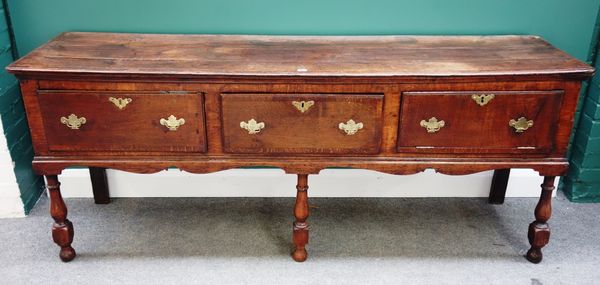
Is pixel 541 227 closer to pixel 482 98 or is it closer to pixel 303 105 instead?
pixel 482 98

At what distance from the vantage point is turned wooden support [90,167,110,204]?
2.56 meters

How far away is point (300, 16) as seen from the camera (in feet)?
7.74

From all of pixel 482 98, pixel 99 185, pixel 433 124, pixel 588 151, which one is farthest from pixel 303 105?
pixel 588 151

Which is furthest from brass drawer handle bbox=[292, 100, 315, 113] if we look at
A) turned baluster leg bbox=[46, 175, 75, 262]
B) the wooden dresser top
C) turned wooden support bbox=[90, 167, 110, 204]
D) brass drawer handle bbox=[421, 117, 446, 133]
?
turned wooden support bbox=[90, 167, 110, 204]

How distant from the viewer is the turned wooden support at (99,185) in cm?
256

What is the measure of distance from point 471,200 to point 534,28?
846mm

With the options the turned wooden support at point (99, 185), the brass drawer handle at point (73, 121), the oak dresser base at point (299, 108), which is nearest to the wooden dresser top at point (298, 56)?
the oak dresser base at point (299, 108)

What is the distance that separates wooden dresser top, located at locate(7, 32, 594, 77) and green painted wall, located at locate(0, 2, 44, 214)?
0.30 m

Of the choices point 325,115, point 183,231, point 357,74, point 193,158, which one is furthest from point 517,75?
point 183,231

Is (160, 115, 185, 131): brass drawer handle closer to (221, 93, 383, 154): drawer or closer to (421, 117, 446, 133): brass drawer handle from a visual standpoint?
(221, 93, 383, 154): drawer

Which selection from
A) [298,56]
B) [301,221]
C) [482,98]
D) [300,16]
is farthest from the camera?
[300,16]

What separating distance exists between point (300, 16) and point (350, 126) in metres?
0.67

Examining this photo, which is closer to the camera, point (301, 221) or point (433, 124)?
point (433, 124)

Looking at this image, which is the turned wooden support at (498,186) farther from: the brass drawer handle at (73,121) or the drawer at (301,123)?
the brass drawer handle at (73,121)
